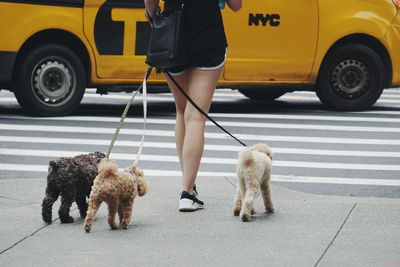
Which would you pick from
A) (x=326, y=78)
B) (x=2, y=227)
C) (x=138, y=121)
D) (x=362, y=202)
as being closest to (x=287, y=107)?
(x=326, y=78)

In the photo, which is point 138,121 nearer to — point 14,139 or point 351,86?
point 14,139

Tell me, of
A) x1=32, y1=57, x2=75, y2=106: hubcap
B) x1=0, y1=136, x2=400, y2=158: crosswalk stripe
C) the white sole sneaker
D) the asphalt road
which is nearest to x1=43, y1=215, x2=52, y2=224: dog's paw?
the white sole sneaker

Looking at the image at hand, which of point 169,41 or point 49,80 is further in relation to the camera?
point 49,80

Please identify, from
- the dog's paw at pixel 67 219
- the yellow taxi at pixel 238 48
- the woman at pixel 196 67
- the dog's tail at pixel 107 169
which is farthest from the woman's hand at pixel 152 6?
the yellow taxi at pixel 238 48

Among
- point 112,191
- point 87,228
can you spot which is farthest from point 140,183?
point 87,228

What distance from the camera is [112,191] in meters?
6.19

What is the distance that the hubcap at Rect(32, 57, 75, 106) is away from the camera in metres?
12.3

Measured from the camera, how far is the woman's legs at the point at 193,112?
22.6 ft

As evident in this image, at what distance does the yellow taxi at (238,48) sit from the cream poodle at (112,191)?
5999 mm

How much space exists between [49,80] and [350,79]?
411cm

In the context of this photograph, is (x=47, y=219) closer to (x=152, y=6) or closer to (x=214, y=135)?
(x=152, y=6)

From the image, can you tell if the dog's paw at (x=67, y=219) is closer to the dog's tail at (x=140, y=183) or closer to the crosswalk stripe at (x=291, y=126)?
the dog's tail at (x=140, y=183)

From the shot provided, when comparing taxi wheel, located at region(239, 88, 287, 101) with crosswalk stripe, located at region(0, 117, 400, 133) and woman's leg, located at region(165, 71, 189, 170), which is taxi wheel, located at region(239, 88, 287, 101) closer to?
crosswalk stripe, located at region(0, 117, 400, 133)

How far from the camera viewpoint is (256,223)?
262 inches
